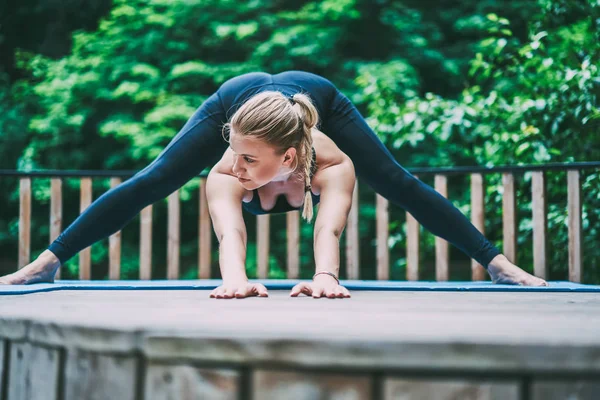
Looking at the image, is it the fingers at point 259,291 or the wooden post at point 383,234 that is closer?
the fingers at point 259,291

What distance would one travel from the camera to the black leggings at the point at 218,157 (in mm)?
1915

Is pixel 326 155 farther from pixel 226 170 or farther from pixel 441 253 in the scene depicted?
pixel 441 253

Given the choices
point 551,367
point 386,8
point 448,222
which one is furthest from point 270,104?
point 386,8

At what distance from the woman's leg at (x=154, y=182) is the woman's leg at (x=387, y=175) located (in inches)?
14.9

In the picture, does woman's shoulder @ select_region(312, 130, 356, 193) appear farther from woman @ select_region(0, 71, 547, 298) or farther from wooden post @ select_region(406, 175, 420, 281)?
wooden post @ select_region(406, 175, 420, 281)

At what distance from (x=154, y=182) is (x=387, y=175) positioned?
0.74 metres

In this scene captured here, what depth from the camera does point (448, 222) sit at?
2.00 m

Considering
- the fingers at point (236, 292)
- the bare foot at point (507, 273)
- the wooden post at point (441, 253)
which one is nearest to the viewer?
the fingers at point (236, 292)

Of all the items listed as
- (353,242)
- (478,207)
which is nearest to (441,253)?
(478,207)

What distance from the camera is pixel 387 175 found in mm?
1965

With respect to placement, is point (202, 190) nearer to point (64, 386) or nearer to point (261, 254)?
point (261, 254)

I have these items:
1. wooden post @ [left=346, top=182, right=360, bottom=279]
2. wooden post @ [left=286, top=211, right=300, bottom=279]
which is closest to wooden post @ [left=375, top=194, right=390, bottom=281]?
wooden post @ [left=346, top=182, right=360, bottom=279]

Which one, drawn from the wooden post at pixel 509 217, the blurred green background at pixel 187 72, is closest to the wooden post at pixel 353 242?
the wooden post at pixel 509 217

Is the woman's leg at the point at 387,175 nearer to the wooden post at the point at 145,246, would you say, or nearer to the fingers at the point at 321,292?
the fingers at the point at 321,292
